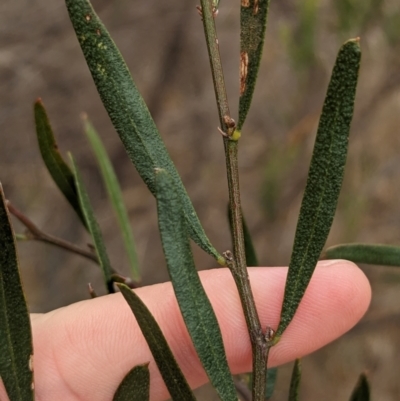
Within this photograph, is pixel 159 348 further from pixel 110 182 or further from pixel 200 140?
pixel 200 140

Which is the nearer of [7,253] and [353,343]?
[7,253]

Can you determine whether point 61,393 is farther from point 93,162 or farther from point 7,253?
point 93,162

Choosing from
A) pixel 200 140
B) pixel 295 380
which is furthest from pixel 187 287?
pixel 200 140

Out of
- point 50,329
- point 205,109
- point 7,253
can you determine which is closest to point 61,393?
point 50,329

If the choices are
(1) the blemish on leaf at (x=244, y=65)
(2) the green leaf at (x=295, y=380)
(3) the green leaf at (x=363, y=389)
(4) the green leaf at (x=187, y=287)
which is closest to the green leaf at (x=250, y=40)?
(1) the blemish on leaf at (x=244, y=65)

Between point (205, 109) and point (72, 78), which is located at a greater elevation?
point (72, 78)

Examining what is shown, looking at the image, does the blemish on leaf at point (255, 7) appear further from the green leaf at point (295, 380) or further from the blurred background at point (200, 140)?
the blurred background at point (200, 140)
